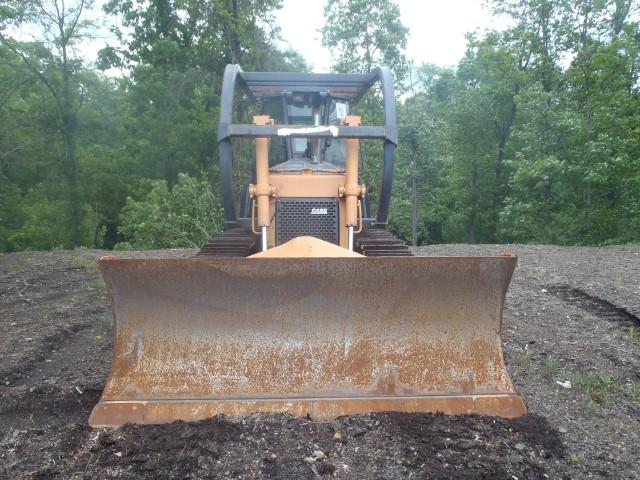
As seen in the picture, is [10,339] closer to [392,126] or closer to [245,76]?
[245,76]

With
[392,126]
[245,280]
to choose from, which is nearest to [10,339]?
[245,280]

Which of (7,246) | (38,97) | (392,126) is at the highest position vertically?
(38,97)

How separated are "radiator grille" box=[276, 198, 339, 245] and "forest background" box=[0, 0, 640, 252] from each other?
9412 mm

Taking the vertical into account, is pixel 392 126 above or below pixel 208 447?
above

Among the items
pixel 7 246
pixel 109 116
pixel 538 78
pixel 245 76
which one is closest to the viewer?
pixel 245 76

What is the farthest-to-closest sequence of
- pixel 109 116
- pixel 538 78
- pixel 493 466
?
1. pixel 109 116
2. pixel 538 78
3. pixel 493 466

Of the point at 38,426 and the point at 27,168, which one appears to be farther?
the point at 27,168

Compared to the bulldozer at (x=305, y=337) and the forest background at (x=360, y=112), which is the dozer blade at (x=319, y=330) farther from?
the forest background at (x=360, y=112)

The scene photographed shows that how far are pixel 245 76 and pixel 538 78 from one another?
17.3 metres

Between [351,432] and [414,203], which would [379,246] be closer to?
[351,432]

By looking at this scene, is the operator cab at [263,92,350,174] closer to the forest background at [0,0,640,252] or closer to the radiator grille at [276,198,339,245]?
the radiator grille at [276,198,339,245]

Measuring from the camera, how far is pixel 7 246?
826 inches

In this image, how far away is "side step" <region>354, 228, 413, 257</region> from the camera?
4.17 m

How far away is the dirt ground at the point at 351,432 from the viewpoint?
2520mm
